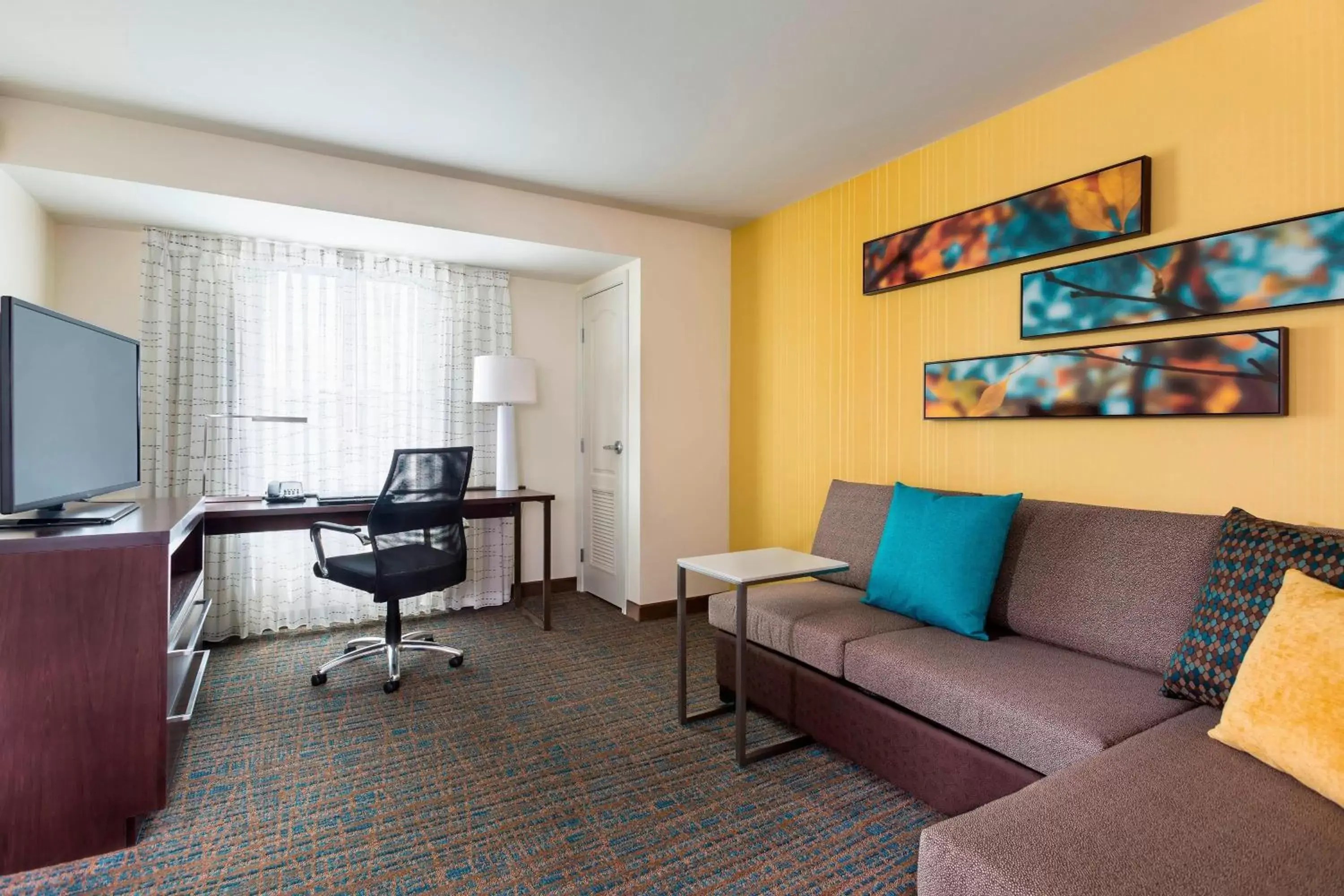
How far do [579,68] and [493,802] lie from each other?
2.59 meters

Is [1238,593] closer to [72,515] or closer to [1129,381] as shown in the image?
[1129,381]

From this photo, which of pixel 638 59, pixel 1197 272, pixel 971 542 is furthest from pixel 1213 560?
pixel 638 59

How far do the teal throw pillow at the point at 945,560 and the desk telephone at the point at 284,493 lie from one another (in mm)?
2883

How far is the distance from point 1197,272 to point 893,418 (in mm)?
1334

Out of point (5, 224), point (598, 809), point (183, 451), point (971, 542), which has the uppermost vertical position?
point (5, 224)

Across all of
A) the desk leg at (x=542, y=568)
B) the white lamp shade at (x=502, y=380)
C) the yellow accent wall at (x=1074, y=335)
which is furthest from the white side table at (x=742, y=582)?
the white lamp shade at (x=502, y=380)

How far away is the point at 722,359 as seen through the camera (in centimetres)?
447

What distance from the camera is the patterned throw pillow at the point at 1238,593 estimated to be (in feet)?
5.24

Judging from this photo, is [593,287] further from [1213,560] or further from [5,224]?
[1213,560]

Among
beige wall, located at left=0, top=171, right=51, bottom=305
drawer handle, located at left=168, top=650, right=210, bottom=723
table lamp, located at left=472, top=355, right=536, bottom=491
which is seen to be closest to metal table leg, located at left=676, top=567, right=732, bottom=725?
drawer handle, located at left=168, top=650, right=210, bottom=723

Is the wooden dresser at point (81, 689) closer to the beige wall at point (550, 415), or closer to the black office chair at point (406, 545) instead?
the black office chair at point (406, 545)

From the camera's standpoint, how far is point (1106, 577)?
6.86ft

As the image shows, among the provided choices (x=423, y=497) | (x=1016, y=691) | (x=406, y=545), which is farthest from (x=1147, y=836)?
(x=406, y=545)

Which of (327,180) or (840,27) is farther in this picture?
(327,180)
